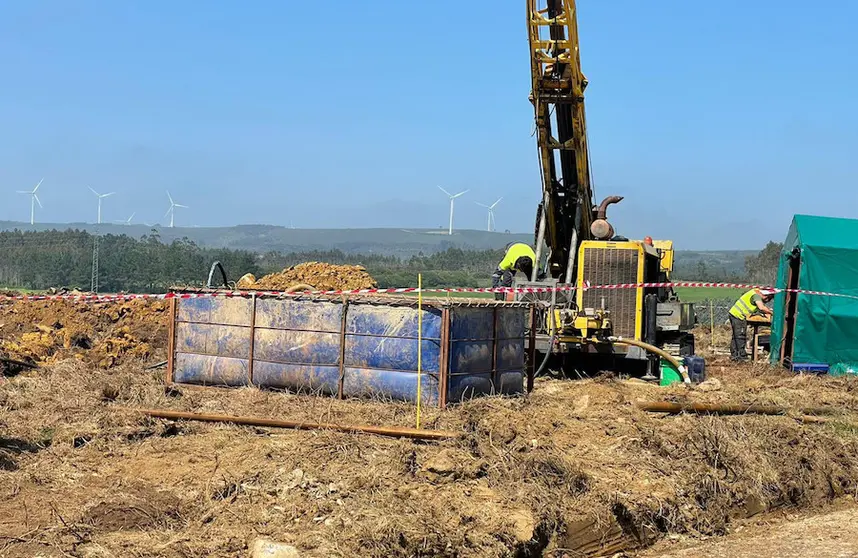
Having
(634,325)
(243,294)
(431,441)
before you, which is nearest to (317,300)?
(243,294)

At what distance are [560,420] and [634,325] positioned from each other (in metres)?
5.49

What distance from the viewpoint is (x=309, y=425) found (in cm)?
883

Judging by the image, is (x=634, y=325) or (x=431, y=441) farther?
(x=634, y=325)

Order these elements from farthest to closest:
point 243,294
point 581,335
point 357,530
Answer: point 581,335 < point 243,294 < point 357,530

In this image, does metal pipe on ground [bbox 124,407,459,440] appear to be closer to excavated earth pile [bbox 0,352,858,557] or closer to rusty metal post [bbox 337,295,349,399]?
excavated earth pile [bbox 0,352,858,557]

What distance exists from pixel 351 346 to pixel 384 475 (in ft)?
10.5

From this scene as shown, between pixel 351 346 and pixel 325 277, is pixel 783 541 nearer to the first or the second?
pixel 351 346

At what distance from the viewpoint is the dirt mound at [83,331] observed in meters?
15.0

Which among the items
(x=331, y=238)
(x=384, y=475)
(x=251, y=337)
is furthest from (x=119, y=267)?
(x=331, y=238)

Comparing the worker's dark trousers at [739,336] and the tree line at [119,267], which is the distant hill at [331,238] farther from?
the worker's dark trousers at [739,336]

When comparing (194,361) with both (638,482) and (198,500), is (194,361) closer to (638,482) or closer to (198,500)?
(198,500)

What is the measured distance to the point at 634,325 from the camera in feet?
50.3

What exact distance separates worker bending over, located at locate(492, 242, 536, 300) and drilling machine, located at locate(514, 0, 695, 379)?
0.70 ft

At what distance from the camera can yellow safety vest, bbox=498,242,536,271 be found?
1583 centimetres
